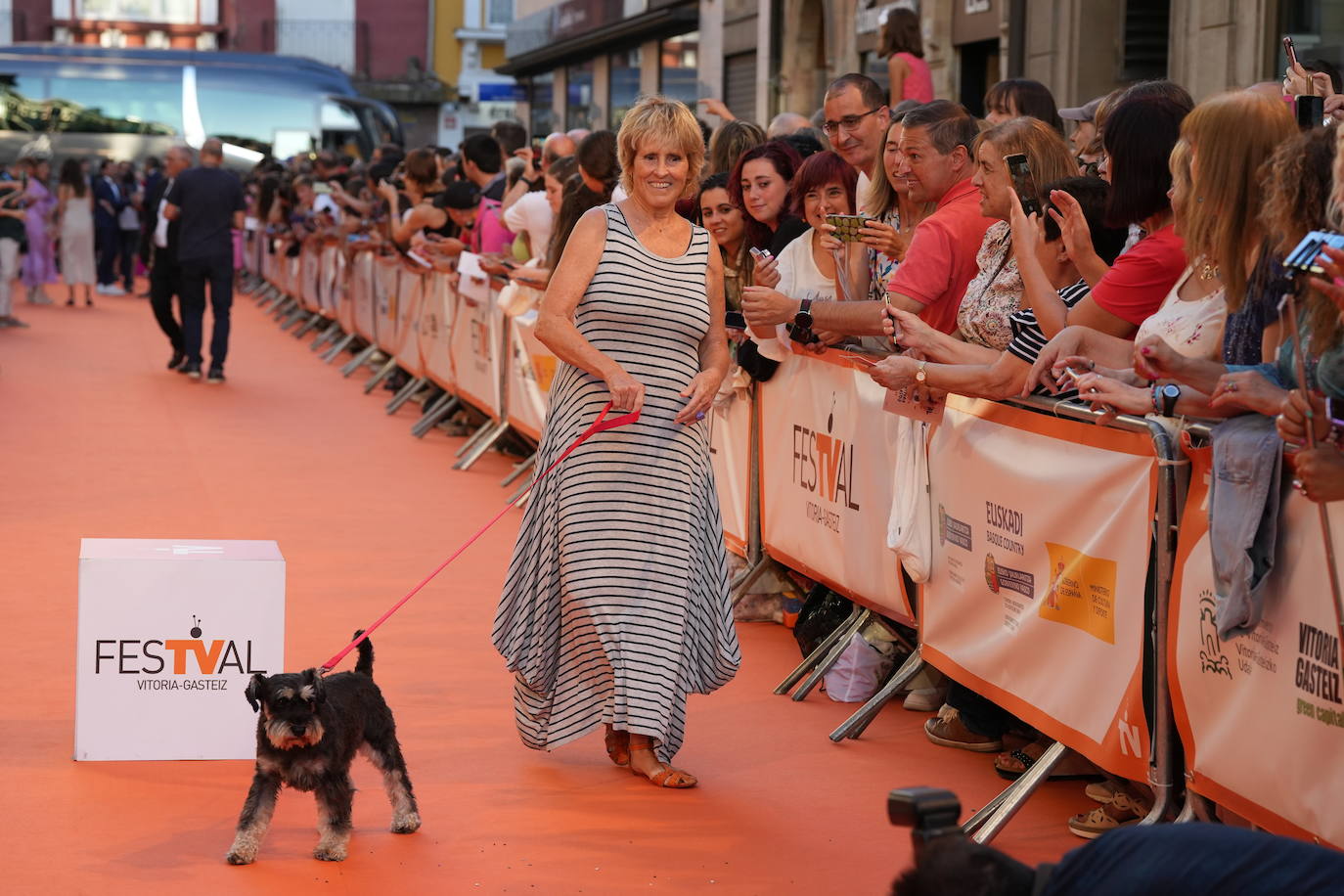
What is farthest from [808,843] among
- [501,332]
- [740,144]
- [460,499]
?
[501,332]

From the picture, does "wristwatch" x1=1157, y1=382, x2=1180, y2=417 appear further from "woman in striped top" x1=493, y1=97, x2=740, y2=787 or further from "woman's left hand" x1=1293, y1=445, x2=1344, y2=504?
"woman in striped top" x1=493, y1=97, x2=740, y2=787

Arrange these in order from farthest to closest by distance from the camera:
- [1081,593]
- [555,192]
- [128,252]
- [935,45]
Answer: [128,252]
[935,45]
[555,192]
[1081,593]

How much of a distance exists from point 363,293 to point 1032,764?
14641mm

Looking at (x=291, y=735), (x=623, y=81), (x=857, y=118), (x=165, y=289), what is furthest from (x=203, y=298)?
(x=623, y=81)

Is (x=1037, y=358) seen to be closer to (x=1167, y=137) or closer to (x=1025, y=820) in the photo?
(x=1167, y=137)

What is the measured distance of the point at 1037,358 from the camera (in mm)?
5031

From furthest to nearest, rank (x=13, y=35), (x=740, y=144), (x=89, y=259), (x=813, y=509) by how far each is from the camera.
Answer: (x=13, y=35) < (x=89, y=259) < (x=740, y=144) < (x=813, y=509)

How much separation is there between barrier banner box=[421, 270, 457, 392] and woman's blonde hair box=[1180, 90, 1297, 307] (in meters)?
10.3

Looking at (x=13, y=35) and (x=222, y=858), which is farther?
(x=13, y=35)

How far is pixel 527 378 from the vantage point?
11812 mm

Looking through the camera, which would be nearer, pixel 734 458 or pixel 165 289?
pixel 734 458

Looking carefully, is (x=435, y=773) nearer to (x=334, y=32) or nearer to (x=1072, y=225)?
(x=1072, y=225)

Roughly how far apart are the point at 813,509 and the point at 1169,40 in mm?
9116

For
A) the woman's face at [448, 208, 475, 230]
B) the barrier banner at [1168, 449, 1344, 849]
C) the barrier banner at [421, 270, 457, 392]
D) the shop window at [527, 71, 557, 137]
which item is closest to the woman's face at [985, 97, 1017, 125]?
the barrier banner at [1168, 449, 1344, 849]
